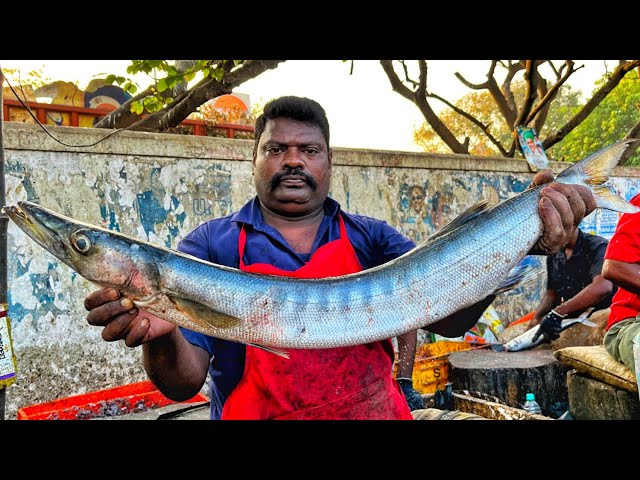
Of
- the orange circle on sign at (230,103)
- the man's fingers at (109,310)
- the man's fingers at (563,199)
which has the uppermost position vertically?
the orange circle on sign at (230,103)

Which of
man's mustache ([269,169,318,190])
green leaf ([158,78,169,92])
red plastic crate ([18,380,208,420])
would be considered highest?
green leaf ([158,78,169,92])

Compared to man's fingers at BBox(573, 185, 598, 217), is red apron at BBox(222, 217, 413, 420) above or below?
below

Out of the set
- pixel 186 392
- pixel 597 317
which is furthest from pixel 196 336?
pixel 597 317

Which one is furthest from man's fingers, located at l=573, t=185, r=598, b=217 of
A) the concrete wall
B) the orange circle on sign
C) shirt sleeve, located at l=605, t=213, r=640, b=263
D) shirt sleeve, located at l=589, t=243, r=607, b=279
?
the orange circle on sign

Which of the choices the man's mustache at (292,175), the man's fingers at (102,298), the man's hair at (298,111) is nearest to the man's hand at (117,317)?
the man's fingers at (102,298)

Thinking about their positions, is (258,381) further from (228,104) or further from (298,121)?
(228,104)

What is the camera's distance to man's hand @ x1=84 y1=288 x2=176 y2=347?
7.11 ft

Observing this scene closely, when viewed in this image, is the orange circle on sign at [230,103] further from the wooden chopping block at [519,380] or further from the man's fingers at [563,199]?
the man's fingers at [563,199]

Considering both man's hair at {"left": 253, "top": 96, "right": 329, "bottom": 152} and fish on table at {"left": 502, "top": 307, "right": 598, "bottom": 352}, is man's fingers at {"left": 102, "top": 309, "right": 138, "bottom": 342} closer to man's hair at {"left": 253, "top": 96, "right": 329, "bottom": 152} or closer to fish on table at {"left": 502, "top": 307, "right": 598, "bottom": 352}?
man's hair at {"left": 253, "top": 96, "right": 329, "bottom": 152}

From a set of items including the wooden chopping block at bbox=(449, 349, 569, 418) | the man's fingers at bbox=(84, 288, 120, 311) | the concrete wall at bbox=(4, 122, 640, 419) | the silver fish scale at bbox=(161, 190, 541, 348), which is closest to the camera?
the man's fingers at bbox=(84, 288, 120, 311)

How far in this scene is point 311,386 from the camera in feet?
8.87

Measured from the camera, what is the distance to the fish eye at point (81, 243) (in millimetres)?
2179

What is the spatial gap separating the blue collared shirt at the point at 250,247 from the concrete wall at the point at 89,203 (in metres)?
3.07
